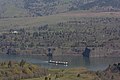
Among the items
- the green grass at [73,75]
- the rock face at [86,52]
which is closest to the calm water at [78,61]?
the rock face at [86,52]

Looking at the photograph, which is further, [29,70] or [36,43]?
[36,43]

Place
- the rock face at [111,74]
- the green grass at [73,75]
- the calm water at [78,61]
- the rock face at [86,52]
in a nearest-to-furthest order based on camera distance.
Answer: the green grass at [73,75] → the rock face at [111,74] → the calm water at [78,61] → the rock face at [86,52]

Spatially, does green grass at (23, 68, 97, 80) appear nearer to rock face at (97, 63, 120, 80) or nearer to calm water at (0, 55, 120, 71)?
rock face at (97, 63, 120, 80)

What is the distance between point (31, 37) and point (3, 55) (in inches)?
908

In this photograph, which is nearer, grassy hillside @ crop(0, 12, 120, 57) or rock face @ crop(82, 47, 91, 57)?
rock face @ crop(82, 47, 91, 57)

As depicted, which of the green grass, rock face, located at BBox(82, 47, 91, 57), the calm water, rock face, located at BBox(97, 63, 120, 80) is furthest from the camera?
rock face, located at BBox(82, 47, 91, 57)

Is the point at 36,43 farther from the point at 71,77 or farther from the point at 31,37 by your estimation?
the point at 71,77

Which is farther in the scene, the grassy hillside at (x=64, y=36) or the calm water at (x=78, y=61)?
the grassy hillside at (x=64, y=36)

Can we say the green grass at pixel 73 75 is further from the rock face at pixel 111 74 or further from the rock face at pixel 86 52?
the rock face at pixel 86 52

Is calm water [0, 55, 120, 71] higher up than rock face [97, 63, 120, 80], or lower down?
lower down

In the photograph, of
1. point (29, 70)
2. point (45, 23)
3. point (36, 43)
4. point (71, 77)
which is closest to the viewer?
point (71, 77)

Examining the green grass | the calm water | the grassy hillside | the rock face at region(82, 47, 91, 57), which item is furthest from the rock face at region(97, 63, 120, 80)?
the grassy hillside

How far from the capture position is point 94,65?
118375mm

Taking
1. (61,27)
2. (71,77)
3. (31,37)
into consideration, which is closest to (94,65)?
(71,77)
